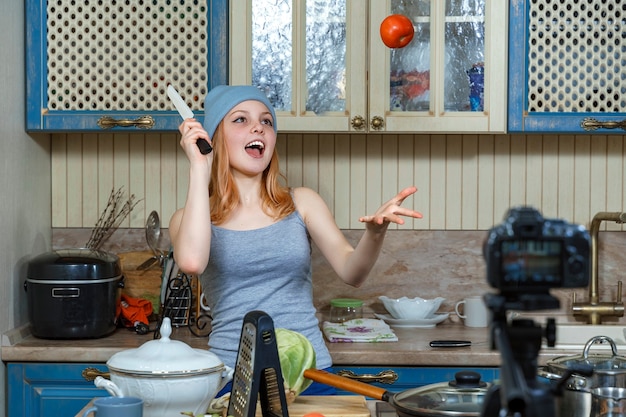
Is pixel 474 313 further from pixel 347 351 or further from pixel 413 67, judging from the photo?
pixel 413 67

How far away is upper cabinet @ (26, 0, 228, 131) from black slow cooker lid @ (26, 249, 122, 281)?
0.44 meters

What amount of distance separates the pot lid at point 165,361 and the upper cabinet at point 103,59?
5.27 ft

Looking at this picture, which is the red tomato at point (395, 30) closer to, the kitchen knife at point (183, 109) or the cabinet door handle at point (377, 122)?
the cabinet door handle at point (377, 122)

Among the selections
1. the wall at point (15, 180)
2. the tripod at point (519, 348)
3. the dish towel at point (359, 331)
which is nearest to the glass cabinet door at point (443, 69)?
the dish towel at point (359, 331)

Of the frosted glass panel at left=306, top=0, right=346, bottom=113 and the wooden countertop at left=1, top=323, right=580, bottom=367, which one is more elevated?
the frosted glass panel at left=306, top=0, right=346, bottom=113

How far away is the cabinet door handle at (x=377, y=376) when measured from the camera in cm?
288

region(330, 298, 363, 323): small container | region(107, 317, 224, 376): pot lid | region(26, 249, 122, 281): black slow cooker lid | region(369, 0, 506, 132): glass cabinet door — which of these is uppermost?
region(369, 0, 506, 132): glass cabinet door

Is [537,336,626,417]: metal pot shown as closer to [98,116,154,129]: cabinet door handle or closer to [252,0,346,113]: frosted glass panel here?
[252,0,346,113]: frosted glass panel

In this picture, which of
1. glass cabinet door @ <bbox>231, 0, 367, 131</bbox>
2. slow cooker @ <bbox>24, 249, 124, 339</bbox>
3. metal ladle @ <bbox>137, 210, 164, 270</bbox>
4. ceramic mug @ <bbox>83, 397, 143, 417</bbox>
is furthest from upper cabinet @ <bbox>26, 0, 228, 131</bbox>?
ceramic mug @ <bbox>83, 397, 143, 417</bbox>

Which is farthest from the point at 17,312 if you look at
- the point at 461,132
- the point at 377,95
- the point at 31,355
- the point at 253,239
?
the point at 461,132

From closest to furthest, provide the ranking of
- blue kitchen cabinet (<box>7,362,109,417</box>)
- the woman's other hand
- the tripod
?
the tripod < the woman's other hand < blue kitchen cabinet (<box>7,362,109,417</box>)

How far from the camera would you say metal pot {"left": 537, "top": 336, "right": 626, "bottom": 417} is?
5.11 feet

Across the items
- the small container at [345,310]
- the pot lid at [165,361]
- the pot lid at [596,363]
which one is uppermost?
the pot lid at [165,361]

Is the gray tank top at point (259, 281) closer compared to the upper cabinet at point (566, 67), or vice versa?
the gray tank top at point (259, 281)
